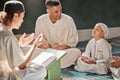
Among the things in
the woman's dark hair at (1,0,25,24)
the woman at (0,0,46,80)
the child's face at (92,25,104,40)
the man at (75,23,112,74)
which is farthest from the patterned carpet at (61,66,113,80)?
the woman's dark hair at (1,0,25,24)

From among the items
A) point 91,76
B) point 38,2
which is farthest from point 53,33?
point 38,2

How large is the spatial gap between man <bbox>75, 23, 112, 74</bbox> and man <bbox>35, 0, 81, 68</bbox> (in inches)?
7.3

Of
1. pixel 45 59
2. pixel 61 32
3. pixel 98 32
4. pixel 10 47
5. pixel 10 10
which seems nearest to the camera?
pixel 10 47

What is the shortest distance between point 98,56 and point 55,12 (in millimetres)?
1016

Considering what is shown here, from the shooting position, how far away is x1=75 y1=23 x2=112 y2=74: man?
5.12m

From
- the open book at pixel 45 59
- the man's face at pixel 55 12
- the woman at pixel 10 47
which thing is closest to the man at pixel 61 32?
the man's face at pixel 55 12

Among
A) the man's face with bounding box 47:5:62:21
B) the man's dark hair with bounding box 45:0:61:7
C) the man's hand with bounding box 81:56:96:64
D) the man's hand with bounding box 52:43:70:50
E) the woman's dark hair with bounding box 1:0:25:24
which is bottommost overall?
the man's hand with bounding box 81:56:96:64

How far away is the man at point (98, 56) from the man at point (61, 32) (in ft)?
0.61

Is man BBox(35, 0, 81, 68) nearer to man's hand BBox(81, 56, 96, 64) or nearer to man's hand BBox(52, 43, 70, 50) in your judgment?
man's hand BBox(52, 43, 70, 50)

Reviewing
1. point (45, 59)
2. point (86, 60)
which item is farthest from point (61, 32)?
point (45, 59)

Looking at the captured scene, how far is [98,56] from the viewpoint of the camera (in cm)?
525

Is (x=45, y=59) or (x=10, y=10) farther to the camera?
(x=45, y=59)

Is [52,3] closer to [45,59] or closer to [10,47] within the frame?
[45,59]

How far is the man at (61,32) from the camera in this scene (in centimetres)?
535
